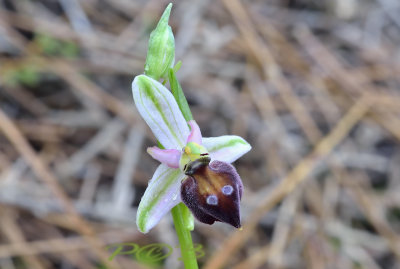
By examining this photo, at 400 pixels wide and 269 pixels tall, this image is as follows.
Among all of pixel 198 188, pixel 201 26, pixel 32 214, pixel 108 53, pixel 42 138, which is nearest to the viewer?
pixel 198 188

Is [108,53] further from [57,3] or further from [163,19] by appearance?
[163,19]

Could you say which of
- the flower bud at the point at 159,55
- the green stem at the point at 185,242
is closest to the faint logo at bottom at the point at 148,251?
the green stem at the point at 185,242

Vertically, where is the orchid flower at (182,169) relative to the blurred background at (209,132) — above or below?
above

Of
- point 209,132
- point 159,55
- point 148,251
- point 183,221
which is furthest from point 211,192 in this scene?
point 209,132

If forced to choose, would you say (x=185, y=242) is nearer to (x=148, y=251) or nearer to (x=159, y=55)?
(x=159, y=55)

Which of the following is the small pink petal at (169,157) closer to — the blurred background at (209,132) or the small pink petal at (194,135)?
the small pink petal at (194,135)

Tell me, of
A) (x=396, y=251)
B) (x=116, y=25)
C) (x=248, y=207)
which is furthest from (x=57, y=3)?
(x=396, y=251)

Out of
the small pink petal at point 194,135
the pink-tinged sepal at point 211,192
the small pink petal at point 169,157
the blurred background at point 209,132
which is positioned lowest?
the blurred background at point 209,132

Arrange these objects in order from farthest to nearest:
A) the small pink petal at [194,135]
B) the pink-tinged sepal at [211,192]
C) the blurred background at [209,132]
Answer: the blurred background at [209,132] < the small pink petal at [194,135] < the pink-tinged sepal at [211,192]
